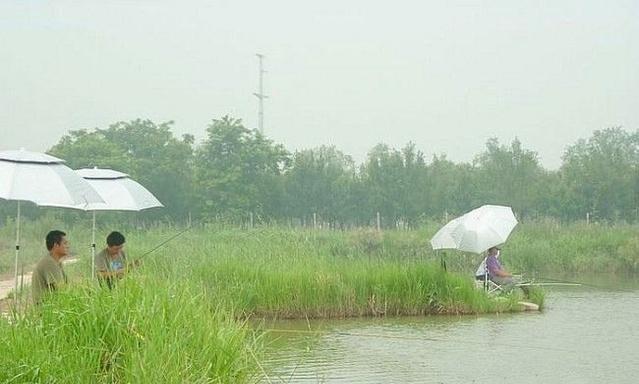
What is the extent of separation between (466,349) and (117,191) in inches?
210

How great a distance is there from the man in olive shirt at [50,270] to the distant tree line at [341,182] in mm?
29502

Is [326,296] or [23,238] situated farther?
[23,238]

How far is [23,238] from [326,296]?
18.4 meters

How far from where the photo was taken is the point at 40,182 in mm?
9406

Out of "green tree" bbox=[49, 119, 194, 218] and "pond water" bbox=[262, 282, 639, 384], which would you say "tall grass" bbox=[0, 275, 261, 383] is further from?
"green tree" bbox=[49, 119, 194, 218]

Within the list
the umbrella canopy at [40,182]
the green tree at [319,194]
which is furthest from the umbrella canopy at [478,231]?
the green tree at [319,194]

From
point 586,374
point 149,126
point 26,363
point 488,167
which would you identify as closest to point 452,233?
point 586,374

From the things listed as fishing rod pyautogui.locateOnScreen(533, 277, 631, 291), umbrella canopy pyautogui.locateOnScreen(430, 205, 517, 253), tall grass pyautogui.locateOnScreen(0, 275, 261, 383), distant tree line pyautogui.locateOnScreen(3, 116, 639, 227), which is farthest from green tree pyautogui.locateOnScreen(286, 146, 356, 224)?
tall grass pyautogui.locateOnScreen(0, 275, 261, 383)

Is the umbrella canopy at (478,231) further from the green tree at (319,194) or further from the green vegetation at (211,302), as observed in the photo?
the green tree at (319,194)

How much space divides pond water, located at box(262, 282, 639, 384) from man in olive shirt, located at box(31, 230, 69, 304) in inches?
89.9

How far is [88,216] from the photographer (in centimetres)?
3725

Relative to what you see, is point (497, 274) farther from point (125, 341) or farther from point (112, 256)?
point (125, 341)

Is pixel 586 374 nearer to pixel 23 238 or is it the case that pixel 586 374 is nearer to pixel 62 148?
pixel 23 238

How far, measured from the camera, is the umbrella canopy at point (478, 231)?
16.7 m
